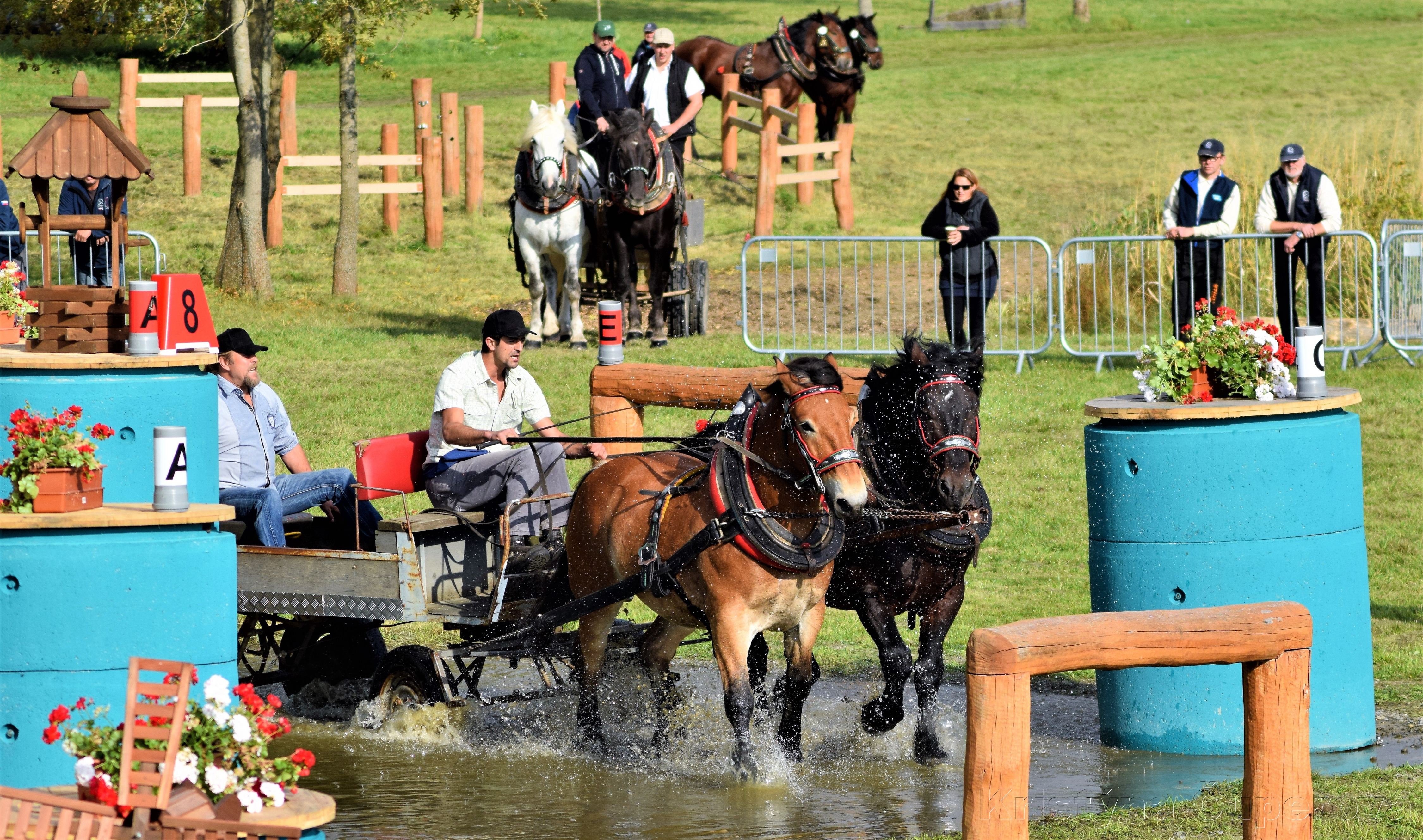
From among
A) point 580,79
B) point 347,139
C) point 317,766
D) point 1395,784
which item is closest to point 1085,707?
point 1395,784

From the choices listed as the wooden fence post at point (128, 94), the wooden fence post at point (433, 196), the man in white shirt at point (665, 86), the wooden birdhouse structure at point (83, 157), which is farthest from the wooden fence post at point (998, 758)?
the wooden fence post at point (128, 94)

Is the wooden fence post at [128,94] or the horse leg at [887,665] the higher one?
the wooden fence post at [128,94]

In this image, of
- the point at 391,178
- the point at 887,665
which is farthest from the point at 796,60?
the point at 887,665

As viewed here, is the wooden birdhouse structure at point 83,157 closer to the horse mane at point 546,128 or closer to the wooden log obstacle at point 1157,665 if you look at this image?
A: the wooden log obstacle at point 1157,665

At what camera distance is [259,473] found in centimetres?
839

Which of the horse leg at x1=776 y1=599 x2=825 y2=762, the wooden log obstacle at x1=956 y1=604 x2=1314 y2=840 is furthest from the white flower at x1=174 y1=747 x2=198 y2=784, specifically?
the horse leg at x1=776 y1=599 x2=825 y2=762

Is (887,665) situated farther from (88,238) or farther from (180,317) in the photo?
(88,238)

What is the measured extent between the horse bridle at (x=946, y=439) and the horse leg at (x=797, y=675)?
0.76 metres

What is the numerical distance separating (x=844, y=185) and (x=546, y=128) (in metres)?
7.56

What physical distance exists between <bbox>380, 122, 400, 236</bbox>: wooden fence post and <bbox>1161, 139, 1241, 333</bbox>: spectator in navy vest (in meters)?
9.55

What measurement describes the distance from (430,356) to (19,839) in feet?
37.2

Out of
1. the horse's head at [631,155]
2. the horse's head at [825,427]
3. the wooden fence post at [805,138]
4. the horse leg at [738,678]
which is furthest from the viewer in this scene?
the wooden fence post at [805,138]

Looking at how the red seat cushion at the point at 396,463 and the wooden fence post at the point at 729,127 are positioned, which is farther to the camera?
the wooden fence post at the point at 729,127

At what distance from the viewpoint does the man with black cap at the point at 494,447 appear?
8.15 meters
